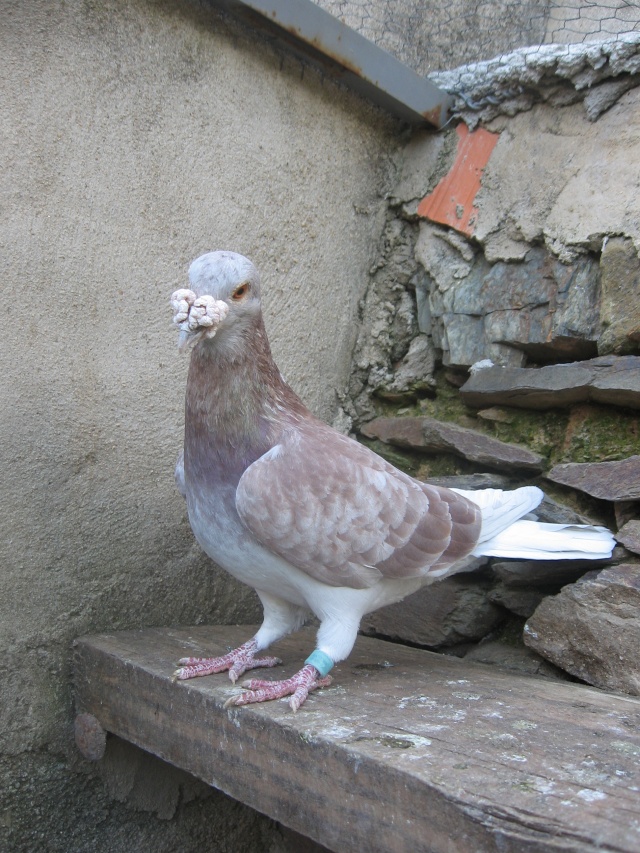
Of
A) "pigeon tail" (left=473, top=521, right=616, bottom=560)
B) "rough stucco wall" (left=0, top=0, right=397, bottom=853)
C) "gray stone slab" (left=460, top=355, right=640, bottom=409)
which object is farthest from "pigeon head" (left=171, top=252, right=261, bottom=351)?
"gray stone slab" (left=460, top=355, right=640, bottom=409)

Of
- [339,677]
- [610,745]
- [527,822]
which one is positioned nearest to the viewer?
[527,822]

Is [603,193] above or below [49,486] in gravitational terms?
above

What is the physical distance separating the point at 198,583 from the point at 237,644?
0.34 metres

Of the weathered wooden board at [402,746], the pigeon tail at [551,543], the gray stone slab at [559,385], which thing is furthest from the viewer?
the gray stone slab at [559,385]

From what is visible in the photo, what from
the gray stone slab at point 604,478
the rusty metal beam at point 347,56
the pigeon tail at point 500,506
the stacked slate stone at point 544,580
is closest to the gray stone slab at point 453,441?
the stacked slate stone at point 544,580

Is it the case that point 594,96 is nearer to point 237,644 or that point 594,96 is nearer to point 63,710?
point 237,644

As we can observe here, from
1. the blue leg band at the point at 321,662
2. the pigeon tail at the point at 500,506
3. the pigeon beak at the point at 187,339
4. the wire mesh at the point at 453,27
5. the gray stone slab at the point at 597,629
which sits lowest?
the blue leg band at the point at 321,662

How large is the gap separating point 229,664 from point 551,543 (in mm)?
845

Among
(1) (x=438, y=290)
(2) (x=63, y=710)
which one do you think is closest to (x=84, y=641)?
(2) (x=63, y=710)

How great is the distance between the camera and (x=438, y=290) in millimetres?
→ 2703

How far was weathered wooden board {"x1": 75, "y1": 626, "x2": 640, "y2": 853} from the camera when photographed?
1144 mm

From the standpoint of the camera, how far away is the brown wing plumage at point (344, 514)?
66.4 inches

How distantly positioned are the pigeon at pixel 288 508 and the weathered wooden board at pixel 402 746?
100 millimetres

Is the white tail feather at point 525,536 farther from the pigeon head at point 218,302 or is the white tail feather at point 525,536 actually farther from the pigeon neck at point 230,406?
the pigeon head at point 218,302
